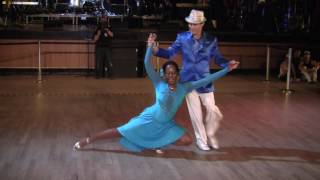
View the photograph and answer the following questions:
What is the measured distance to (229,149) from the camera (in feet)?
23.1

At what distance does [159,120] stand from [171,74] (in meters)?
0.54

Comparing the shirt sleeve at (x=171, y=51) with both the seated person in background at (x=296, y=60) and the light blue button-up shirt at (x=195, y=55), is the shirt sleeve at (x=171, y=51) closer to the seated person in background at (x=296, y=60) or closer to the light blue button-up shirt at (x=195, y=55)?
the light blue button-up shirt at (x=195, y=55)

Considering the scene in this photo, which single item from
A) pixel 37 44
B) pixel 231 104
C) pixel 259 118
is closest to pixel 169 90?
pixel 259 118

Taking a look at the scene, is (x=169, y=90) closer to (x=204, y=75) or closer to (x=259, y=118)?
(x=204, y=75)

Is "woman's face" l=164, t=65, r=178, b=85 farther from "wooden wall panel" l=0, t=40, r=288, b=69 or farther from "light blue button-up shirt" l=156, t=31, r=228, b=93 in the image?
"wooden wall panel" l=0, t=40, r=288, b=69

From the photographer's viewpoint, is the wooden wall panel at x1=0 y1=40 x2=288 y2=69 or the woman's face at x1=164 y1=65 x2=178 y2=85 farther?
the wooden wall panel at x1=0 y1=40 x2=288 y2=69

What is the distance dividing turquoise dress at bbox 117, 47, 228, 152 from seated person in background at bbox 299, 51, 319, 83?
25.2 feet

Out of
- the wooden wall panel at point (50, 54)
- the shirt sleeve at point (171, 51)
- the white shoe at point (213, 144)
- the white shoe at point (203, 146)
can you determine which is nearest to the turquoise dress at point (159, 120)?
the shirt sleeve at point (171, 51)

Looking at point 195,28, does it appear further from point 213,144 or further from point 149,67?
point 213,144

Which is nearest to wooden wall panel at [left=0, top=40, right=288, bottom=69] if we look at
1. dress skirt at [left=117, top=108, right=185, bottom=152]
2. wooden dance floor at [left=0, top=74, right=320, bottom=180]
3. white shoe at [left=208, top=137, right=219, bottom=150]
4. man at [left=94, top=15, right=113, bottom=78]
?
man at [left=94, top=15, right=113, bottom=78]

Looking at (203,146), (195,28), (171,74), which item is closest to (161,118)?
(171,74)

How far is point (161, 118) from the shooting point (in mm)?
6367

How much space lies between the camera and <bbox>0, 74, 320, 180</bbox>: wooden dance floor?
605cm

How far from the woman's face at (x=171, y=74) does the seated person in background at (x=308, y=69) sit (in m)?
8.01
